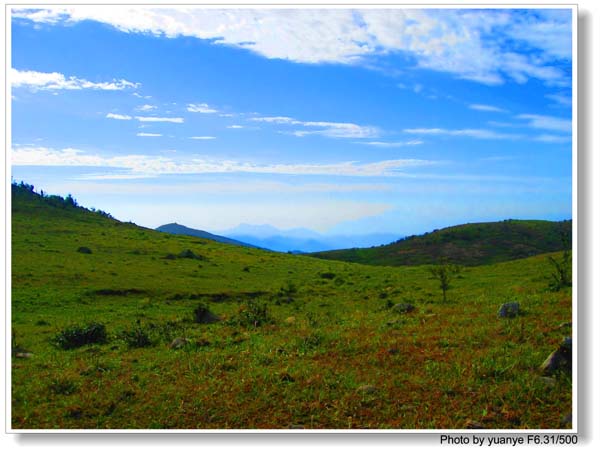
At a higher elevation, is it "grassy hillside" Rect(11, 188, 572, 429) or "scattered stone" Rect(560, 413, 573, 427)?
"grassy hillside" Rect(11, 188, 572, 429)

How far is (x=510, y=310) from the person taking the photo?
1535 cm

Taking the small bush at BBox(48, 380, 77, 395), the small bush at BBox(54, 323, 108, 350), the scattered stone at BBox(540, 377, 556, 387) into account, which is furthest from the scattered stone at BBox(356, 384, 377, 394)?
the small bush at BBox(54, 323, 108, 350)

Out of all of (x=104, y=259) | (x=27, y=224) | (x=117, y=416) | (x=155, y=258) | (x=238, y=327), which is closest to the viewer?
(x=117, y=416)

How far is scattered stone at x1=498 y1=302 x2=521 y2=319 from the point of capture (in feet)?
50.0

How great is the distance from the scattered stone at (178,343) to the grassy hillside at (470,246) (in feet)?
207

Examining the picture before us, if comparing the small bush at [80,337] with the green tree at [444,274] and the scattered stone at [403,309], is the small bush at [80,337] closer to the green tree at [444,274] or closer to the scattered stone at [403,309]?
the scattered stone at [403,309]

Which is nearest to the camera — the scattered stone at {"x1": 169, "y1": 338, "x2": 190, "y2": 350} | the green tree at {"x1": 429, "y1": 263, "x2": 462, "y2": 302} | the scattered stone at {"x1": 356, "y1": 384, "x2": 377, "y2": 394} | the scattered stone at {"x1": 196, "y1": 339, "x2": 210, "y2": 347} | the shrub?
the scattered stone at {"x1": 356, "y1": 384, "x2": 377, "y2": 394}

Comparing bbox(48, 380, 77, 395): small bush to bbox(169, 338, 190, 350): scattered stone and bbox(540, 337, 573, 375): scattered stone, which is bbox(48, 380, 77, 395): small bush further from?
bbox(540, 337, 573, 375): scattered stone

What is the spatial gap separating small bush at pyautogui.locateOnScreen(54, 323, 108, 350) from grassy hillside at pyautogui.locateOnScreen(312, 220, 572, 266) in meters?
63.1

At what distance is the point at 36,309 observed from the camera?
2256cm
